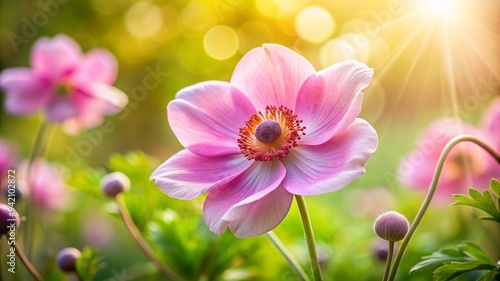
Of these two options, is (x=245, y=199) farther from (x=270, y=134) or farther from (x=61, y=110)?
(x=61, y=110)

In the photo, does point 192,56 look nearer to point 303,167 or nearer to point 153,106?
point 153,106

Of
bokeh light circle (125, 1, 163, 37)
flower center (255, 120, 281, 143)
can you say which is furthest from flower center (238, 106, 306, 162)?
bokeh light circle (125, 1, 163, 37)

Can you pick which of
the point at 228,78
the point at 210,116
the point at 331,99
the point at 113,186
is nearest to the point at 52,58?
the point at 113,186

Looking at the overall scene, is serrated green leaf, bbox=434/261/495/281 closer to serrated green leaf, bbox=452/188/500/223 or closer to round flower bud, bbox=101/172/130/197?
serrated green leaf, bbox=452/188/500/223

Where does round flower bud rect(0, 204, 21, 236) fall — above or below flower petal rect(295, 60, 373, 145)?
below

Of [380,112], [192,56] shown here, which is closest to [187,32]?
[192,56]

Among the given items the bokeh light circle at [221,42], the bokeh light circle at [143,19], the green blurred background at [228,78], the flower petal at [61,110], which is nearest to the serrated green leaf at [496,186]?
the green blurred background at [228,78]
